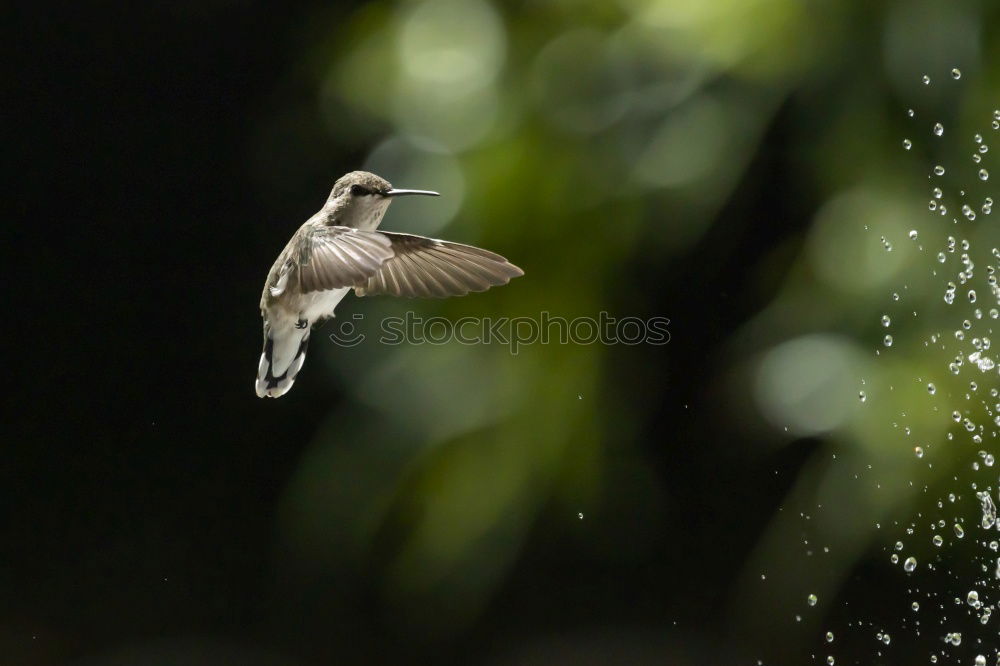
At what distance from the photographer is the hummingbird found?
94cm

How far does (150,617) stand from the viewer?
2.71 metres

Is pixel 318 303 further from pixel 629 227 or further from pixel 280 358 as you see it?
pixel 629 227

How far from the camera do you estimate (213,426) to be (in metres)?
2.69

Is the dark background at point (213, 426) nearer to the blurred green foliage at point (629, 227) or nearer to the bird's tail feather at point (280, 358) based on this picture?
the blurred green foliage at point (629, 227)

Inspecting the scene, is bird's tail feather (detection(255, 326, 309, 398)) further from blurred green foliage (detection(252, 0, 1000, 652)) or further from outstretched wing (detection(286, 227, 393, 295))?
blurred green foliage (detection(252, 0, 1000, 652))

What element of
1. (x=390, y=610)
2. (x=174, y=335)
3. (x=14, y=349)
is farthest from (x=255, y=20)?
(x=390, y=610)

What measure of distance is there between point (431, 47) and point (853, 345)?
104cm

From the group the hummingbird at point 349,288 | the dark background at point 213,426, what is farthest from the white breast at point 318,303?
the dark background at point 213,426

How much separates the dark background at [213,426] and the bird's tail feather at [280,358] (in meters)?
1.35

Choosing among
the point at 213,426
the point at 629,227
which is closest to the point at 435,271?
the point at 629,227

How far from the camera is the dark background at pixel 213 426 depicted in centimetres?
249

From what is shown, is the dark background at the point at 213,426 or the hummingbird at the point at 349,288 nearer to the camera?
the hummingbird at the point at 349,288

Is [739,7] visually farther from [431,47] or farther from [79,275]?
[79,275]

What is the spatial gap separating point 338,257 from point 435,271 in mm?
180
